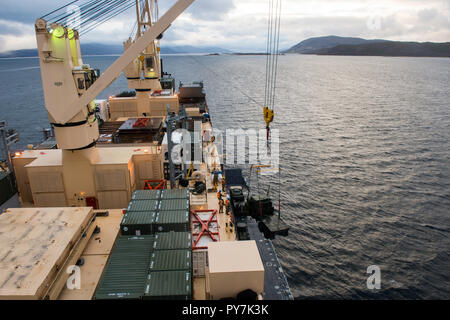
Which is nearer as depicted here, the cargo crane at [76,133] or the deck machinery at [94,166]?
the deck machinery at [94,166]

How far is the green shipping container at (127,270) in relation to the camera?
12.9 m

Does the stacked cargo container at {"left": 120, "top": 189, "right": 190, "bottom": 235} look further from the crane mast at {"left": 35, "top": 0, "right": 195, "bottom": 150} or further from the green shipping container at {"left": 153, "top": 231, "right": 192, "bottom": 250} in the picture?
the crane mast at {"left": 35, "top": 0, "right": 195, "bottom": 150}

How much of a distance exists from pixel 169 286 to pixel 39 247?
6.57 m

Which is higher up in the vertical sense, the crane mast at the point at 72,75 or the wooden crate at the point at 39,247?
the crane mast at the point at 72,75

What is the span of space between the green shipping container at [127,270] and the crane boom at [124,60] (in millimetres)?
9491

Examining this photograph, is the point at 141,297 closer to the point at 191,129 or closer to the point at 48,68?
the point at 48,68

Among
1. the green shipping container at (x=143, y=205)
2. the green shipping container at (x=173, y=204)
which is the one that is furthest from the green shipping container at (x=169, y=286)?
the green shipping container at (x=143, y=205)

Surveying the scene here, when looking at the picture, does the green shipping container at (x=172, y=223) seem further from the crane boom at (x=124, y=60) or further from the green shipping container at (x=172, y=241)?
the crane boom at (x=124, y=60)

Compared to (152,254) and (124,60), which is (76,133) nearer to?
(124,60)

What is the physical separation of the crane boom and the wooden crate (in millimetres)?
6802

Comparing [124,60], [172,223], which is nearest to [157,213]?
[172,223]

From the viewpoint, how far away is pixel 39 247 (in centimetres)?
1405

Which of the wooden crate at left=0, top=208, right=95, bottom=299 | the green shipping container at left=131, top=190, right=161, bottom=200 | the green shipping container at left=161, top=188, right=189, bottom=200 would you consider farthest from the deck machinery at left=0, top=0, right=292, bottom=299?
the wooden crate at left=0, top=208, right=95, bottom=299

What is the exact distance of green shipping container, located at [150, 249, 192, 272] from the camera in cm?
1421
